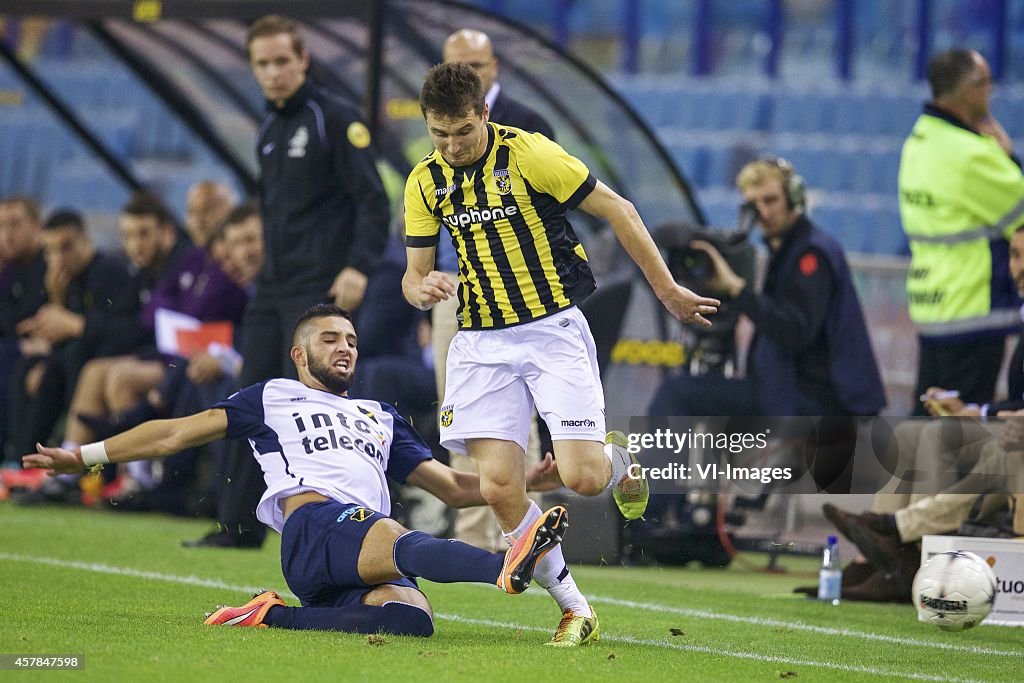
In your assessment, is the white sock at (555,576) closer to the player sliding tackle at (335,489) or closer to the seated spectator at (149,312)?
the player sliding tackle at (335,489)

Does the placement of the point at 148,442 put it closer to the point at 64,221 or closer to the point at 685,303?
the point at 685,303

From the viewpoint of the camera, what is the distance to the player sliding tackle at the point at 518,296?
17.7 feet

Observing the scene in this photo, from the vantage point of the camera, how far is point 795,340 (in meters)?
8.34

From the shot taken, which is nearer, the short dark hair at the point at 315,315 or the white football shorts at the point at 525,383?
the white football shorts at the point at 525,383

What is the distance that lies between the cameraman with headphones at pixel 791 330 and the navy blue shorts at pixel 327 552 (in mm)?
3317

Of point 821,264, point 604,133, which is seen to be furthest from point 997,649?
point 604,133

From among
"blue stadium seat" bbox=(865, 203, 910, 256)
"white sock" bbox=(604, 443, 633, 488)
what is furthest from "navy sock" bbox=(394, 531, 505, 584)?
"blue stadium seat" bbox=(865, 203, 910, 256)

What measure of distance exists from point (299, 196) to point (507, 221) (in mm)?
2879

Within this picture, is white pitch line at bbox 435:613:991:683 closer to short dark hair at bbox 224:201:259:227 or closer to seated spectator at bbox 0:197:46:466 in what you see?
short dark hair at bbox 224:201:259:227

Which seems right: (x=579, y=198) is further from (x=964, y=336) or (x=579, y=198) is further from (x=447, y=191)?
(x=964, y=336)

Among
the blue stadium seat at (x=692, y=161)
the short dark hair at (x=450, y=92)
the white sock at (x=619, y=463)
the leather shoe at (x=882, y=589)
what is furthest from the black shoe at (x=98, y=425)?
the blue stadium seat at (x=692, y=161)

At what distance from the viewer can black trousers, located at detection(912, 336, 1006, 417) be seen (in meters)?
8.00

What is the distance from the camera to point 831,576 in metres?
7.22

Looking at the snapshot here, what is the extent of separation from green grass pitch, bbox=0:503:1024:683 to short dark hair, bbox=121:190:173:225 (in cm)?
357
